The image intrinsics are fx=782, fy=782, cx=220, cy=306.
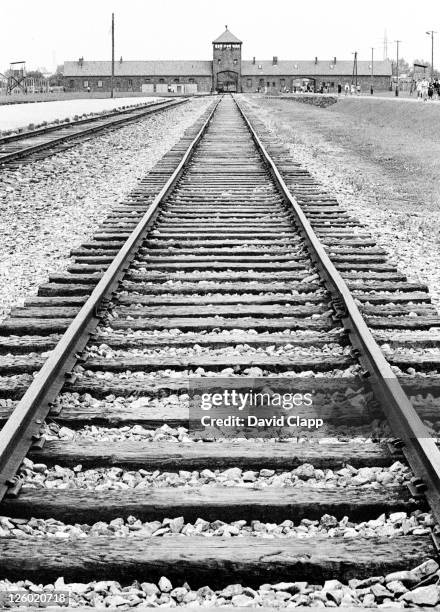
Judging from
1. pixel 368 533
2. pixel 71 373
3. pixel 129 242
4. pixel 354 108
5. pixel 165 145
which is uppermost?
pixel 354 108

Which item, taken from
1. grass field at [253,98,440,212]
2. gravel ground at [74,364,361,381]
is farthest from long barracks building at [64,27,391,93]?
gravel ground at [74,364,361,381]

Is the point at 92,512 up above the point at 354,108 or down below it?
below

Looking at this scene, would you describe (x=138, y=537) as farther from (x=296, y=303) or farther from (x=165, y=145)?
(x=165, y=145)

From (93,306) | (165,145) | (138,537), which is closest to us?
(138,537)

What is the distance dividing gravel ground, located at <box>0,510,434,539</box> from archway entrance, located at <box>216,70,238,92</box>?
137557 millimetres

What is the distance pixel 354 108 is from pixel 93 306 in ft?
167

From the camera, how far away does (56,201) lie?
1232cm

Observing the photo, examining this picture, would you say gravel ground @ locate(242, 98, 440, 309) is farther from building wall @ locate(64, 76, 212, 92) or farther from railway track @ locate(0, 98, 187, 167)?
building wall @ locate(64, 76, 212, 92)

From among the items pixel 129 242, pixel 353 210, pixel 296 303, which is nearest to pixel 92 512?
pixel 296 303

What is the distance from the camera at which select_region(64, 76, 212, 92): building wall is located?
135250 mm

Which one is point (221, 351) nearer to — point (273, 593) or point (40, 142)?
point (273, 593)

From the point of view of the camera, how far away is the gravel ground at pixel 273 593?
2.70m

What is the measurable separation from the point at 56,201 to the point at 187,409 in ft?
28.6

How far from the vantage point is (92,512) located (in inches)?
127
